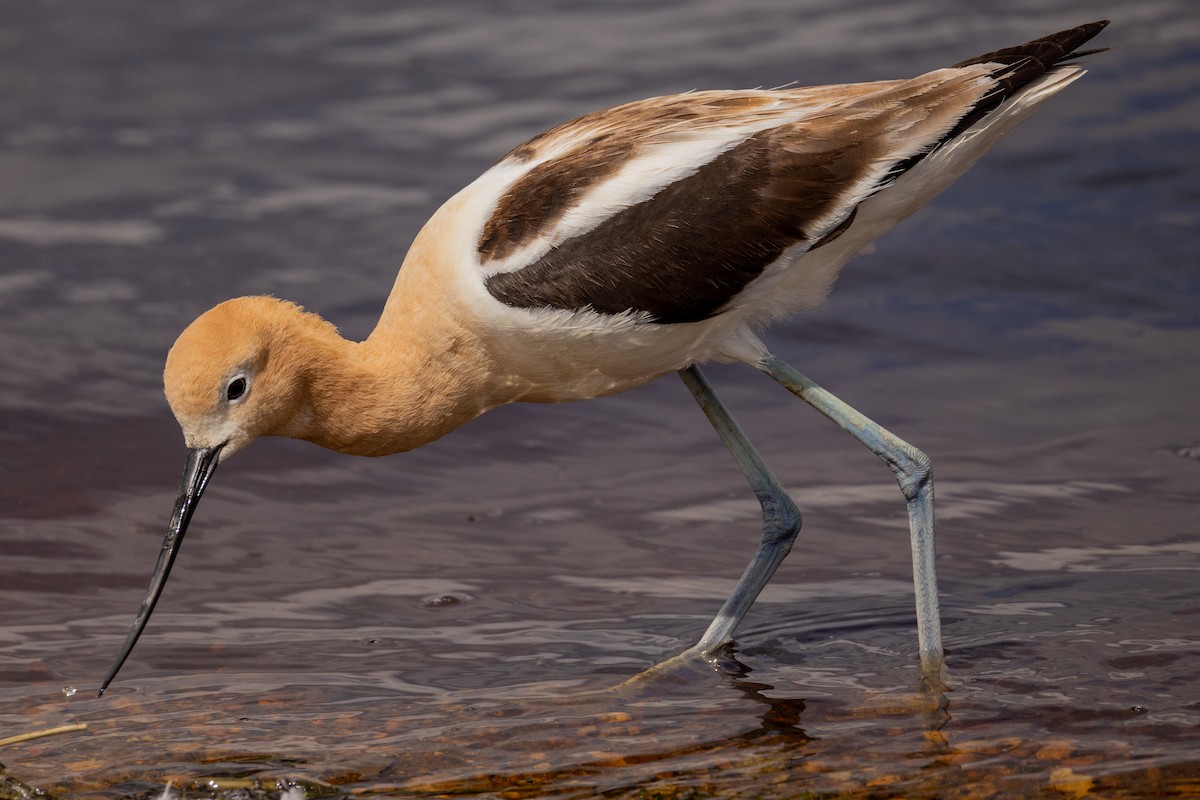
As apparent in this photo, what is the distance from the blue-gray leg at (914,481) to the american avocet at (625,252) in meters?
0.01

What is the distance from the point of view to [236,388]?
17.3 ft

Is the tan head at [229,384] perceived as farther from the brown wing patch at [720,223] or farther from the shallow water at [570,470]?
the brown wing patch at [720,223]

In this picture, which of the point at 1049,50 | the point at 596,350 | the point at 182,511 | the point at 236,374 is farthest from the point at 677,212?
the point at 182,511

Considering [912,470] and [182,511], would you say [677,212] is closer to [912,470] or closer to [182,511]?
[912,470]

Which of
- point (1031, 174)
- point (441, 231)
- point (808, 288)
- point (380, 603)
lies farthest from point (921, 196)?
point (1031, 174)

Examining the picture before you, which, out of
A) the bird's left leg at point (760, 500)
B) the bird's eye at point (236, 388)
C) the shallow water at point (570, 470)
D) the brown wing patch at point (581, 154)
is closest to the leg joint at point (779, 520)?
the bird's left leg at point (760, 500)

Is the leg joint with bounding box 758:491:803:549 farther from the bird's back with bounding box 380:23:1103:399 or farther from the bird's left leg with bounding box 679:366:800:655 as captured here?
the bird's back with bounding box 380:23:1103:399

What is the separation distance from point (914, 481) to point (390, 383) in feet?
6.22

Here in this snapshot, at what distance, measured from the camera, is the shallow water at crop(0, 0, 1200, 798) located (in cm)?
520

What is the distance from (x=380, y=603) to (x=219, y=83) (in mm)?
6608

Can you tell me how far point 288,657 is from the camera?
20.5 ft

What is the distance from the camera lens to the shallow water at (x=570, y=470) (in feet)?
17.1

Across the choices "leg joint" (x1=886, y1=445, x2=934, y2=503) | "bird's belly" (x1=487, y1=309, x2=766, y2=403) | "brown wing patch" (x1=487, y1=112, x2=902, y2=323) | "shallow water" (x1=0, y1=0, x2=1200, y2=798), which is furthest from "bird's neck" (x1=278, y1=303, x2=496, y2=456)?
"leg joint" (x1=886, y1=445, x2=934, y2=503)

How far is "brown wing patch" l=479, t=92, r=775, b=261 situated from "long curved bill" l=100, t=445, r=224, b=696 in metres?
1.12
